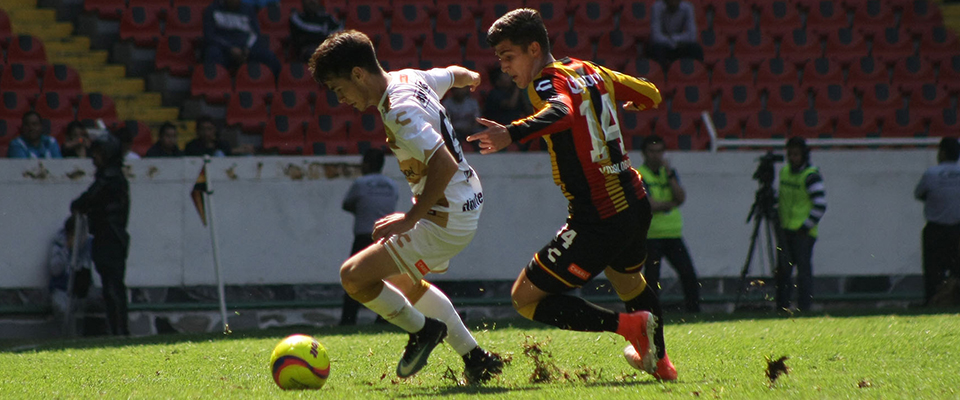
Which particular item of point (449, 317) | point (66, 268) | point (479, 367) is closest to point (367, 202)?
point (66, 268)

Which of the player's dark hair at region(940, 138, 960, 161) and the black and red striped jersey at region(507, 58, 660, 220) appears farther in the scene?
the player's dark hair at region(940, 138, 960, 161)

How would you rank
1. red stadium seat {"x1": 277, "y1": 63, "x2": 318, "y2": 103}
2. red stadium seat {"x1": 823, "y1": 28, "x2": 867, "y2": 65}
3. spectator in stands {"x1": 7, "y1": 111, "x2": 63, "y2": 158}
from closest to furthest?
spectator in stands {"x1": 7, "y1": 111, "x2": 63, "y2": 158} → red stadium seat {"x1": 277, "y1": 63, "x2": 318, "y2": 103} → red stadium seat {"x1": 823, "y1": 28, "x2": 867, "y2": 65}

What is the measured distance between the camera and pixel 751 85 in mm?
13992

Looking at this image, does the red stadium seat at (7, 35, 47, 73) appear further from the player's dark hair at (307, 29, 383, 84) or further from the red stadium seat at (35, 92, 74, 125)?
the player's dark hair at (307, 29, 383, 84)

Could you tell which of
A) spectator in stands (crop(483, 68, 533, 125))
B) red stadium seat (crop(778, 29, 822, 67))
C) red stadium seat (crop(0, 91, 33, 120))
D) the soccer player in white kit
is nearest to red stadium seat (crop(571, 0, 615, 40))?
red stadium seat (crop(778, 29, 822, 67))

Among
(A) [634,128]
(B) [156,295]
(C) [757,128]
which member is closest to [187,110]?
(B) [156,295]

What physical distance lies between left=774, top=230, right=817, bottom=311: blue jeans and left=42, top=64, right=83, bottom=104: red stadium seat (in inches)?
345

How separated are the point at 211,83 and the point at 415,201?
9054 mm

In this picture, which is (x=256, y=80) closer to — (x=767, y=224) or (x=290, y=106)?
(x=290, y=106)

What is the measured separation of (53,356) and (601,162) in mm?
4748

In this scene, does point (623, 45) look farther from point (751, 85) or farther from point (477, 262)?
point (477, 262)

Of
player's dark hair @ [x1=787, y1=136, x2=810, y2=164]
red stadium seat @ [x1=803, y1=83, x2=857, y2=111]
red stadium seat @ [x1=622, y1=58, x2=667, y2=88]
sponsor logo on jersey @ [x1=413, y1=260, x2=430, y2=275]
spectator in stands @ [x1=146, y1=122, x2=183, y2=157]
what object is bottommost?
red stadium seat @ [x1=803, y1=83, x2=857, y2=111]

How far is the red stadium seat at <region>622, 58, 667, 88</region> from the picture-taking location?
534 inches

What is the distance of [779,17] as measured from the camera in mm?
15086
